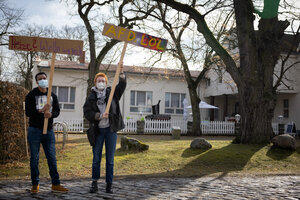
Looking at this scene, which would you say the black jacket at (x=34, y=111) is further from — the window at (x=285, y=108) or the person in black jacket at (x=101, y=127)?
the window at (x=285, y=108)

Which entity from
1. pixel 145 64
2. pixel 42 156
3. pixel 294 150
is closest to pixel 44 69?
pixel 145 64

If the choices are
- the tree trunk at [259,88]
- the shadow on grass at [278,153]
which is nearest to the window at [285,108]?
the tree trunk at [259,88]

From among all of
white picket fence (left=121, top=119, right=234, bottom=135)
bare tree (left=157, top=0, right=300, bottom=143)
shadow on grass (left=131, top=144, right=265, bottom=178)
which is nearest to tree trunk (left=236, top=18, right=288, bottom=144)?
bare tree (left=157, top=0, right=300, bottom=143)

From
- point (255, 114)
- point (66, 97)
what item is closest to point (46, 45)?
point (255, 114)

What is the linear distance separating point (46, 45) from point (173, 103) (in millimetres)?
22720

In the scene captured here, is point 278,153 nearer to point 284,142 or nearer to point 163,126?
point 284,142

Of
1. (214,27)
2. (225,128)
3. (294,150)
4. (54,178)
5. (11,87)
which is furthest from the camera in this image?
(225,128)

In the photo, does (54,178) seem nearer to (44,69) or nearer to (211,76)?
(44,69)

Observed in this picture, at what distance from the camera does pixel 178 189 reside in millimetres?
5395

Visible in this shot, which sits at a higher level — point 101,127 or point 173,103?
point 173,103

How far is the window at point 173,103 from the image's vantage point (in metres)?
27.6

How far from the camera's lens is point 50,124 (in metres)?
5.03

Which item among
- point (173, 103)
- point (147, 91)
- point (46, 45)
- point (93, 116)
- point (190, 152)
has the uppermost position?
point (147, 91)

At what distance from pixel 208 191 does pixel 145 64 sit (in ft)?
47.6
